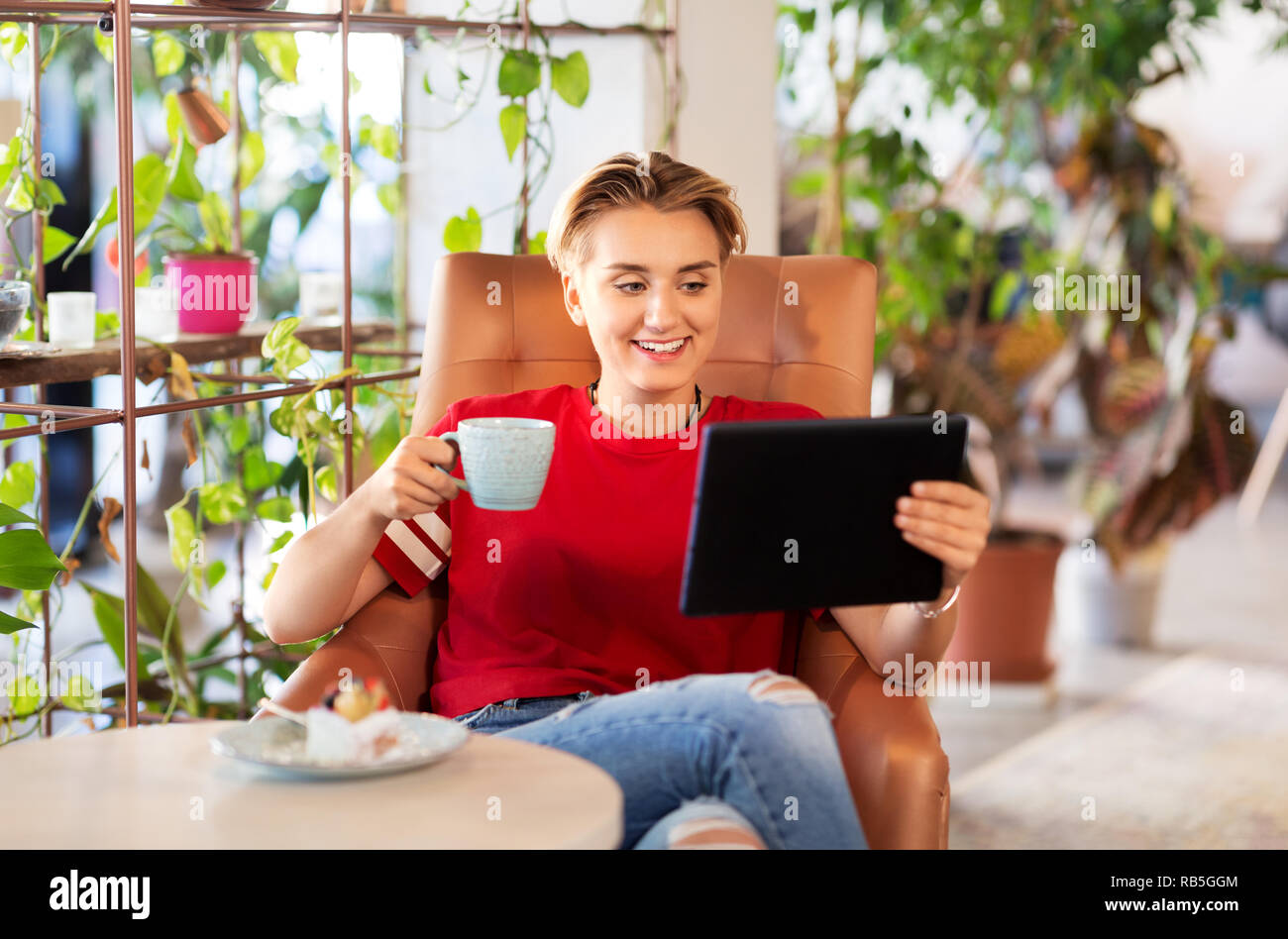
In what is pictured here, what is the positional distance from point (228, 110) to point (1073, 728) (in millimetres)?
2476

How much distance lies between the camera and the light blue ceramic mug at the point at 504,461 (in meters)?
1.36

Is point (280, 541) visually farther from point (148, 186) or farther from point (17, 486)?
point (148, 186)

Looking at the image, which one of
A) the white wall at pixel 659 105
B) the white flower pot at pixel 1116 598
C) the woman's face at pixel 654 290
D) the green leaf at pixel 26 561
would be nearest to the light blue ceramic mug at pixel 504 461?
the woman's face at pixel 654 290

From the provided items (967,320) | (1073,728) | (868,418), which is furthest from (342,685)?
(967,320)

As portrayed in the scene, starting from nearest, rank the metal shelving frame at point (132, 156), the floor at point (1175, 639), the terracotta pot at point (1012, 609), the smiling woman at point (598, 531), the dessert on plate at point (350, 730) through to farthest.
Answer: the dessert on plate at point (350, 730) → the smiling woman at point (598, 531) → the metal shelving frame at point (132, 156) → the floor at point (1175, 639) → the terracotta pot at point (1012, 609)

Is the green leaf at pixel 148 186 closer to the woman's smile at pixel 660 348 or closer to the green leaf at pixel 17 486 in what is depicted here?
the green leaf at pixel 17 486

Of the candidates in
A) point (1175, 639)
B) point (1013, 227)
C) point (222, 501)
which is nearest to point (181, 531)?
point (222, 501)

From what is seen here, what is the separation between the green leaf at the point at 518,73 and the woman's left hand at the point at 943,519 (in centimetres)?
139

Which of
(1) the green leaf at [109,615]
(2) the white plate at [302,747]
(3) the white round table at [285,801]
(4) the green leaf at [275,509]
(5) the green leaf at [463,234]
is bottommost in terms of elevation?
(1) the green leaf at [109,615]

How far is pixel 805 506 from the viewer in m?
1.28

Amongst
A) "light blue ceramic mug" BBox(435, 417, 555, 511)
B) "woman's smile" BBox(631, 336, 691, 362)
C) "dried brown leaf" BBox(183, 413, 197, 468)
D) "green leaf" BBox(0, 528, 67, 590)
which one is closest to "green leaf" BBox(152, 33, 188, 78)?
"dried brown leaf" BBox(183, 413, 197, 468)

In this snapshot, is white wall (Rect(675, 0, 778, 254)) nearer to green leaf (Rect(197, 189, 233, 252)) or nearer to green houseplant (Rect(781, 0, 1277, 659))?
green houseplant (Rect(781, 0, 1277, 659))

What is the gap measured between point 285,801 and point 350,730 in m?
0.08
